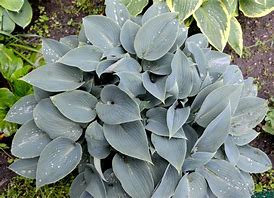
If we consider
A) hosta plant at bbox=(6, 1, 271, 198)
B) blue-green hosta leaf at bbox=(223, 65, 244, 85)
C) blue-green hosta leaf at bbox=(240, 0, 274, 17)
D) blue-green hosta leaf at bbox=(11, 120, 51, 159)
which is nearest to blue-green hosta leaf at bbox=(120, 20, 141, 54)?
hosta plant at bbox=(6, 1, 271, 198)

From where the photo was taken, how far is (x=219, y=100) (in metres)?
2.40

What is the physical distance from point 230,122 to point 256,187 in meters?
0.94

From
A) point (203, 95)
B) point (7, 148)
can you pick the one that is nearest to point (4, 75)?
point (7, 148)

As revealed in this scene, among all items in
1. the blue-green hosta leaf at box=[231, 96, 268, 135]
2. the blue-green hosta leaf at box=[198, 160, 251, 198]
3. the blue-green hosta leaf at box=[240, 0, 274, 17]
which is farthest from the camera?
the blue-green hosta leaf at box=[240, 0, 274, 17]

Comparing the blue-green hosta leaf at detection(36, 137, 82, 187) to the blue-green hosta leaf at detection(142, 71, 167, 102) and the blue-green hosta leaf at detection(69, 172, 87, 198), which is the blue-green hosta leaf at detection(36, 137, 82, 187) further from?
the blue-green hosta leaf at detection(142, 71, 167, 102)

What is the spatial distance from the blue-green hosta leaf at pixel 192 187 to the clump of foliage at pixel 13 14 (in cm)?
165

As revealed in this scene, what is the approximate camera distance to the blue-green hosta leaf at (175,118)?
7.58 ft

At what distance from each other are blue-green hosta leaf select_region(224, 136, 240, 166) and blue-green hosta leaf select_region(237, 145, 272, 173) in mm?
100

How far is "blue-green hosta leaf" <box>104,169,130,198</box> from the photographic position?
A: 8.07ft

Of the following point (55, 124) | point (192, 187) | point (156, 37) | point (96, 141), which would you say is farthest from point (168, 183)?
point (156, 37)

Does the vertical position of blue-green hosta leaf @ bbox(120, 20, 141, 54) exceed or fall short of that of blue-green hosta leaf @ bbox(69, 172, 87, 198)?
it exceeds it

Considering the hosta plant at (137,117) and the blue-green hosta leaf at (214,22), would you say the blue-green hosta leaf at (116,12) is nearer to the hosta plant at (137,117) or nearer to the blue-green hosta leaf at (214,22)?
the hosta plant at (137,117)

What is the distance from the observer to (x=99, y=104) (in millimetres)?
2381

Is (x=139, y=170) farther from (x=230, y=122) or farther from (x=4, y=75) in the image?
(x=4, y=75)
